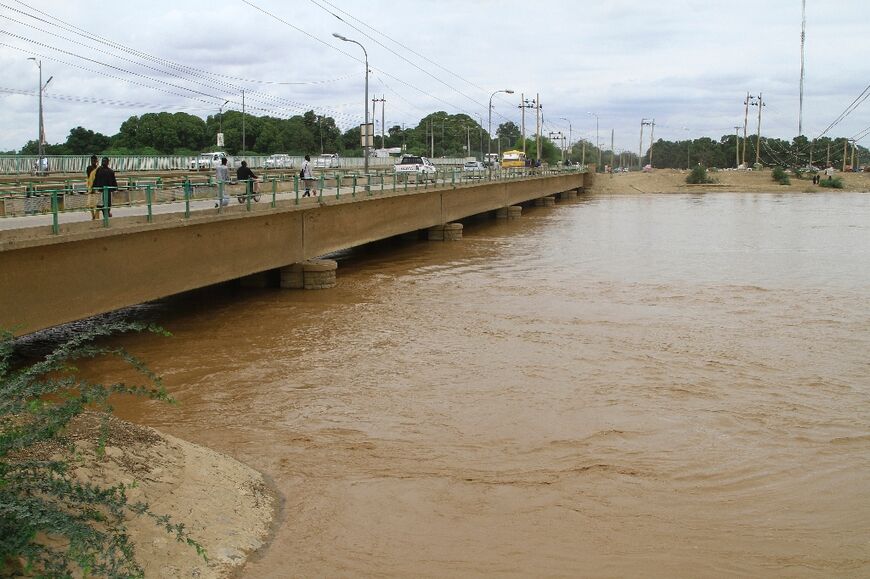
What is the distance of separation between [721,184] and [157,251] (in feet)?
335

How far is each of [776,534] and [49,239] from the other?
39.4 ft

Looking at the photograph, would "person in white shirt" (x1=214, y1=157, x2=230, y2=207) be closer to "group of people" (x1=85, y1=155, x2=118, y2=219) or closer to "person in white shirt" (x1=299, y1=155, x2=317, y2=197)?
"group of people" (x1=85, y1=155, x2=118, y2=219)

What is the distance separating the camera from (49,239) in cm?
1409

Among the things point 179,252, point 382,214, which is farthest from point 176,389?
point 382,214

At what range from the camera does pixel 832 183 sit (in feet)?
345

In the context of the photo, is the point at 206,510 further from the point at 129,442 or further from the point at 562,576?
the point at 562,576

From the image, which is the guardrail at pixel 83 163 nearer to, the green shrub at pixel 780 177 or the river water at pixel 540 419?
the river water at pixel 540 419

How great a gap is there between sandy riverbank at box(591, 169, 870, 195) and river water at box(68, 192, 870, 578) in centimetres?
→ 8014

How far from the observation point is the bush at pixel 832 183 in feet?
343

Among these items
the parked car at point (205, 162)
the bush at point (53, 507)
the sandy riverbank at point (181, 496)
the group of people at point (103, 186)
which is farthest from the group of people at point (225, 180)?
the parked car at point (205, 162)

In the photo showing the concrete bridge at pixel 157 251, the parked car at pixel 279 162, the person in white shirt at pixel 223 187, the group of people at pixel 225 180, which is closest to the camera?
the concrete bridge at pixel 157 251

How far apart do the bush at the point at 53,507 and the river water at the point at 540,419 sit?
1635 millimetres

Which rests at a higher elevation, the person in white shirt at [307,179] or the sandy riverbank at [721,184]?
the sandy riverbank at [721,184]

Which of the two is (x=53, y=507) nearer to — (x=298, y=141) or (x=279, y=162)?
(x=279, y=162)
